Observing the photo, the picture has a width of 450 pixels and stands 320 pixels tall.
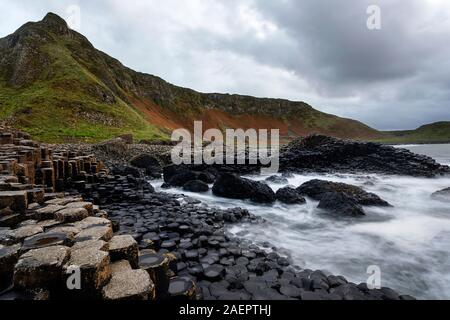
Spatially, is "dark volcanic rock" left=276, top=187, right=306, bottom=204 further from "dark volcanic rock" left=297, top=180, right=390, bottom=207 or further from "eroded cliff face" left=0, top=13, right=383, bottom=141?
"eroded cliff face" left=0, top=13, right=383, bottom=141

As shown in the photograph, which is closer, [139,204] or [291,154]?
[139,204]

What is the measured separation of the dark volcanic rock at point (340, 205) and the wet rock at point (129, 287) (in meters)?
8.34

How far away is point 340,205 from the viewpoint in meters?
9.88

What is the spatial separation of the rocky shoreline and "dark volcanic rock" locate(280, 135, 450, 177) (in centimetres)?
1701

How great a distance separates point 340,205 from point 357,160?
16.6 meters

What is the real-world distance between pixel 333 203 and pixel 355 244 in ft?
9.21

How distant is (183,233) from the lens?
6410mm

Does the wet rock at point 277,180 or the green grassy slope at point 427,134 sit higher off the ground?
the green grassy slope at point 427,134

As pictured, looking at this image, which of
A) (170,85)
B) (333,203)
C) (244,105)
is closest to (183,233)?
(333,203)

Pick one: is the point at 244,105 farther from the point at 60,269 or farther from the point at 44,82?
the point at 60,269

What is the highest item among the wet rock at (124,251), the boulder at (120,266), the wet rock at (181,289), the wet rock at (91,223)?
the wet rock at (91,223)

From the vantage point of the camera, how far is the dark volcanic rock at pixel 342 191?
36.9 ft

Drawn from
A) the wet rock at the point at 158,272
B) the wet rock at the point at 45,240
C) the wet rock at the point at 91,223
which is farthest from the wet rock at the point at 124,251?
the wet rock at the point at 91,223

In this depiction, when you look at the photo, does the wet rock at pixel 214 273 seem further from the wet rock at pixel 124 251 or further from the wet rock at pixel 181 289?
the wet rock at pixel 124 251
